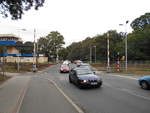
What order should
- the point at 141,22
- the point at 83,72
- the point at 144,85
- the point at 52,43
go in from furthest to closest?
the point at 52,43 < the point at 141,22 < the point at 83,72 < the point at 144,85

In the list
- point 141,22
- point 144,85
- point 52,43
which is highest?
point 141,22

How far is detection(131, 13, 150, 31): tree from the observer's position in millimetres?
86669

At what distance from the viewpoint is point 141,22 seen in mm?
88812

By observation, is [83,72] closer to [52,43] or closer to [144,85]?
[144,85]

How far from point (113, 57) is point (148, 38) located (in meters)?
19.7

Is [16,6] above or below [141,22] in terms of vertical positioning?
below

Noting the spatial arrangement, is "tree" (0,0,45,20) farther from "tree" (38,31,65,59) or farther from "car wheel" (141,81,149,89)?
"tree" (38,31,65,59)

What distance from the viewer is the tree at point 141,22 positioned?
3412 inches

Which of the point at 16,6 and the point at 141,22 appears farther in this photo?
the point at 141,22

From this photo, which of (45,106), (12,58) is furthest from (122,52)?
(45,106)

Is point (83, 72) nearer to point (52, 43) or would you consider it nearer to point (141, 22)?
point (141, 22)

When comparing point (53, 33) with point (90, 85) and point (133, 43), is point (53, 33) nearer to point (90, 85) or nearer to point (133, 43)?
point (133, 43)

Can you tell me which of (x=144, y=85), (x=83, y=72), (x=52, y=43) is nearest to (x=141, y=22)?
(x=52, y=43)

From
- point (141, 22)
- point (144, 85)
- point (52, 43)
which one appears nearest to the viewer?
point (144, 85)
